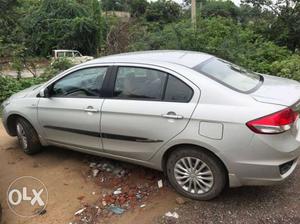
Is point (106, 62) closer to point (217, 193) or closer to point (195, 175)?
point (195, 175)

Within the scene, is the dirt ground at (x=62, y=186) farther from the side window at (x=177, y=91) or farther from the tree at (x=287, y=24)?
the tree at (x=287, y=24)

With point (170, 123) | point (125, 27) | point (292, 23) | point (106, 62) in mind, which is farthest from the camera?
point (292, 23)

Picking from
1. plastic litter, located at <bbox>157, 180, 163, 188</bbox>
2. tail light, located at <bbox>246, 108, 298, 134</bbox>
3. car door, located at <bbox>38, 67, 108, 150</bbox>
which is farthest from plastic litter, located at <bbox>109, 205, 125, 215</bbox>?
tail light, located at <bbox>246, 108, 298, 134</bbox>

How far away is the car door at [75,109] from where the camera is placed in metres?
4.20

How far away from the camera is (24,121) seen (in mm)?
5039

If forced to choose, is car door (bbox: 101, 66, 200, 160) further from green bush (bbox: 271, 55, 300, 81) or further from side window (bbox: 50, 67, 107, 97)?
green bush (bbox: 271, 55, 300, 81)

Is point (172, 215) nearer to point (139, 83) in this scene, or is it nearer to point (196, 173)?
point (196, 173)

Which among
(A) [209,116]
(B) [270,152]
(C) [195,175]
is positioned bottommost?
(C) [195,175]

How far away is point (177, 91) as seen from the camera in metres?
3.63

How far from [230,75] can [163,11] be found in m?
38.7

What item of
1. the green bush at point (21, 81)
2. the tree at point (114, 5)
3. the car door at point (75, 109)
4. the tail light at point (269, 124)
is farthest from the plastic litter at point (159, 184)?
the tree at point (114, 5)

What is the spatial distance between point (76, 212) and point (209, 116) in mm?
1803

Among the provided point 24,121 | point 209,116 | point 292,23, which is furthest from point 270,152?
point 292,23

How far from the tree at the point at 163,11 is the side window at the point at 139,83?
123 ft
